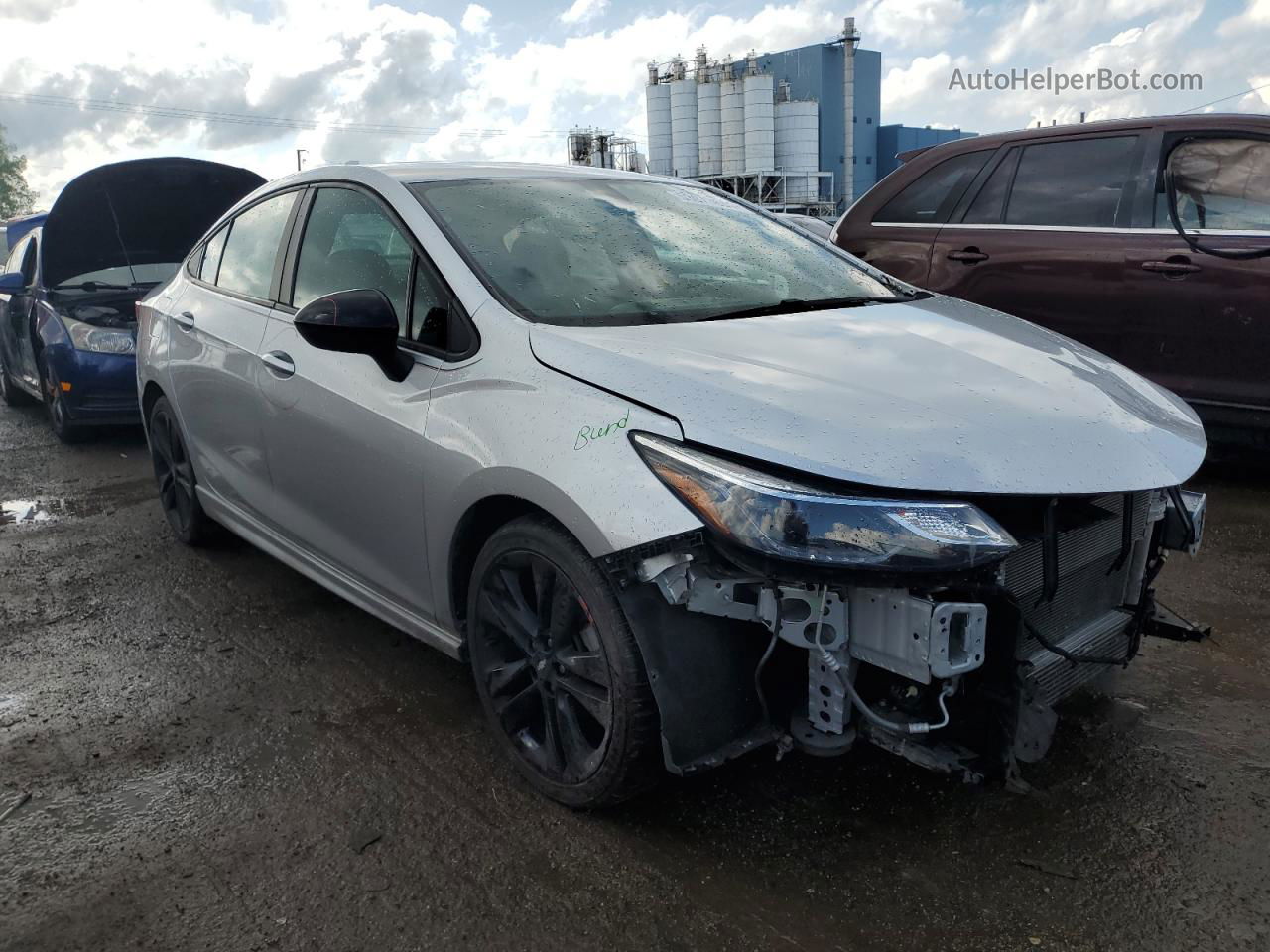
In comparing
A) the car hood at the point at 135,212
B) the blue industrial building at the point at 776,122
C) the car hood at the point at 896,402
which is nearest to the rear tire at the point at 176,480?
the car hood at the point at 896,402

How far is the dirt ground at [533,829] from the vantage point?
2191 mm

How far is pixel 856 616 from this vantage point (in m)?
2.09

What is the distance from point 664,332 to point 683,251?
0.64m

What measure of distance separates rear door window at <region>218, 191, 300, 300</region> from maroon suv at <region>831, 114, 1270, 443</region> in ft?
10.7

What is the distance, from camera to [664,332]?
2.58 metres

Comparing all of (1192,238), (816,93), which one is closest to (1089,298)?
(1192,238)

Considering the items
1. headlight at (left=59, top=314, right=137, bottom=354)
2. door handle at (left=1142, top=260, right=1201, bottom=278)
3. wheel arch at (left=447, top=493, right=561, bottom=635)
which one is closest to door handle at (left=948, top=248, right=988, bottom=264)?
door handle at (left=1142, top=260, right=1201, bottom=278)

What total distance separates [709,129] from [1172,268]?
36791mm

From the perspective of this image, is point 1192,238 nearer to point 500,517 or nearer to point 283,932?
point 500,517

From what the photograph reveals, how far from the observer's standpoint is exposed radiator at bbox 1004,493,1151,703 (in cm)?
223

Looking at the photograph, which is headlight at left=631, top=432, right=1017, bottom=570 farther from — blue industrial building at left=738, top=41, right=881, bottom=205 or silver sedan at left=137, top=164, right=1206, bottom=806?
blue industrial building at left=738, top=41, right=881, bottom=205

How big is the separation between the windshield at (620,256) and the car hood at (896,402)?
0.17m

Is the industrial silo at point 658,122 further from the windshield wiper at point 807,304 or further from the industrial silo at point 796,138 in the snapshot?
the windshield wiper at point 807,304

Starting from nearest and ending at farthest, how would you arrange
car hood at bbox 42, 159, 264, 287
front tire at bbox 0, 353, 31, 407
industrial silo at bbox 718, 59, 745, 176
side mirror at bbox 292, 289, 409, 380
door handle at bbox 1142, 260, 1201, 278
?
side mirror at bbox 292, 289, 409, 380, door handle at bbox 1142, 260, 1201, 278, car hood at bbox 42, 159, 264, 287, front tire at bbox 0, 353, 31, 407, industrial silo at bbox 718, 59, 745, 176
